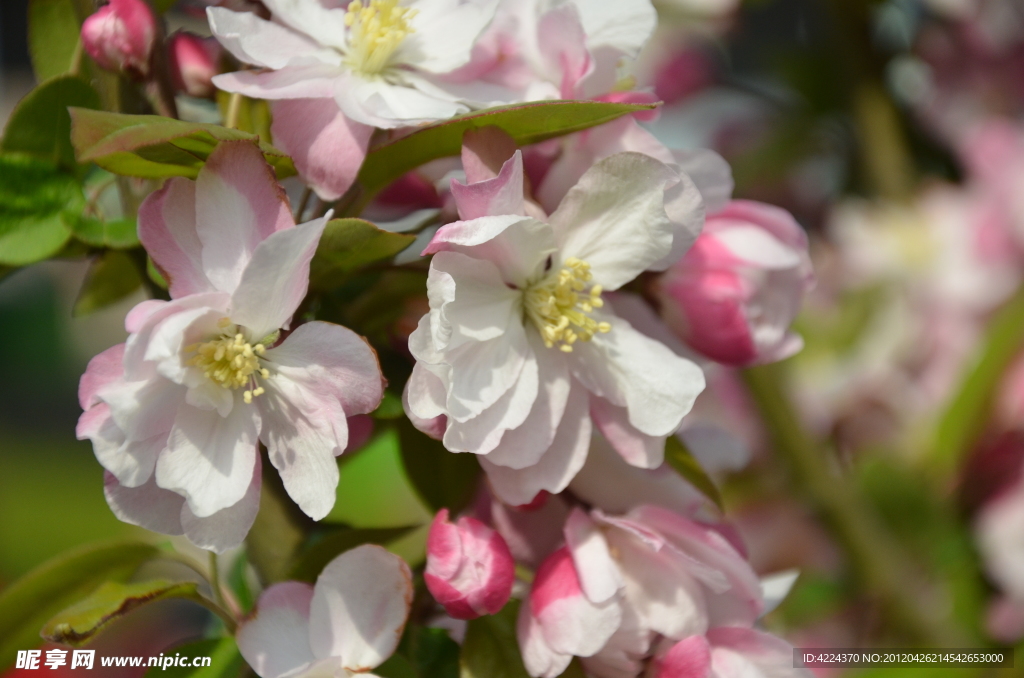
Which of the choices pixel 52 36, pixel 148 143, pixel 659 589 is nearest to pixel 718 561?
pixel 659 589

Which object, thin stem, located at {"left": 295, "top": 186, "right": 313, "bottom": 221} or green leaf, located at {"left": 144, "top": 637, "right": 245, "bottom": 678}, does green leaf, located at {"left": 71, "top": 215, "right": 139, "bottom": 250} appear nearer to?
thin stem, located at {"left": 295, "top": 186, "right": 313, "bottom": 221}

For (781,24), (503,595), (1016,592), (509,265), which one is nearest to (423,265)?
(509,265)

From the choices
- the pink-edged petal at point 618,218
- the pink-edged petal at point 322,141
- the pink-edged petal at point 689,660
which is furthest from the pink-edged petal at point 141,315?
the pink-edged petal at point 689,660

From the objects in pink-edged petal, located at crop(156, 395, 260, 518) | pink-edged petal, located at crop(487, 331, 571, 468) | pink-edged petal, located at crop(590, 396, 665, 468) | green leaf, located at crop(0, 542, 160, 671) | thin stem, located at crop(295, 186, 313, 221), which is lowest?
green leaf, located at crop(0, 542, 160, 671)

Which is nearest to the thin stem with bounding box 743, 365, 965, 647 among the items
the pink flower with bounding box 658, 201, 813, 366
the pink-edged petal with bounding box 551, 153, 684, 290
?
the pink flower with bounding box 658, 201, 813, 366

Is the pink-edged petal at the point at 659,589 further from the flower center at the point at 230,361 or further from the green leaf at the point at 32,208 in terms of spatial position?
the green leaf at the point at 32,208

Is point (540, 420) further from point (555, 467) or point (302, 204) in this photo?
point (302, 204)
